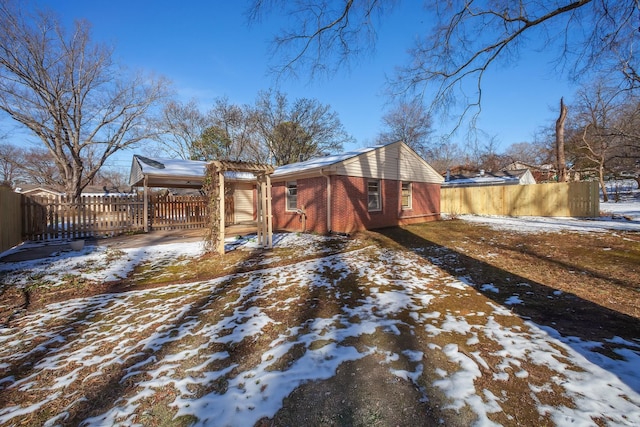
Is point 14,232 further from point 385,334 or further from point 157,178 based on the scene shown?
point 385,334

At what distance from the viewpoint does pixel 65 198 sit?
1095cm

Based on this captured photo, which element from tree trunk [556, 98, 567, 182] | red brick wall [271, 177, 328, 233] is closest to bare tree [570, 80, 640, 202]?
tree trunk [556, 98, 567, 182]

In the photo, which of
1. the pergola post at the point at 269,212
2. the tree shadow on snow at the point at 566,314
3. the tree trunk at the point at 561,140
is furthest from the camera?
the tree trunk at the point at 561,140

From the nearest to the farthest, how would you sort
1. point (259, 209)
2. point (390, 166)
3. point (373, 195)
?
point (259, 209) < point (373, 195) < point (390, 166)

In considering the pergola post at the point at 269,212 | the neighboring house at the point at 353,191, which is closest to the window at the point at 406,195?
the neighboring house at the point at 353,191

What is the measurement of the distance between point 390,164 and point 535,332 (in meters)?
10.9

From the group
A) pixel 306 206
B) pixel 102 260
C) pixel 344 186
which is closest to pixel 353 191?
pixel 344 186

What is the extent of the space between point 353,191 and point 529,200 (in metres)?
13.5

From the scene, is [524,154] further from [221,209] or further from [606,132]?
[221,209]

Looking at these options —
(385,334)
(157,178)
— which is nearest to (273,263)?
(385,334)

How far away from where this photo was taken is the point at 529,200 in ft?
59.9

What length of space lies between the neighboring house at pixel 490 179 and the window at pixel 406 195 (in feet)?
49.2

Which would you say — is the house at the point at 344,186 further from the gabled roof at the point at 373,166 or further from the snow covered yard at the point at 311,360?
the snow covered yard at the point at 311,360

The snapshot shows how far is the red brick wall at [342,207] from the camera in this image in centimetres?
1141
